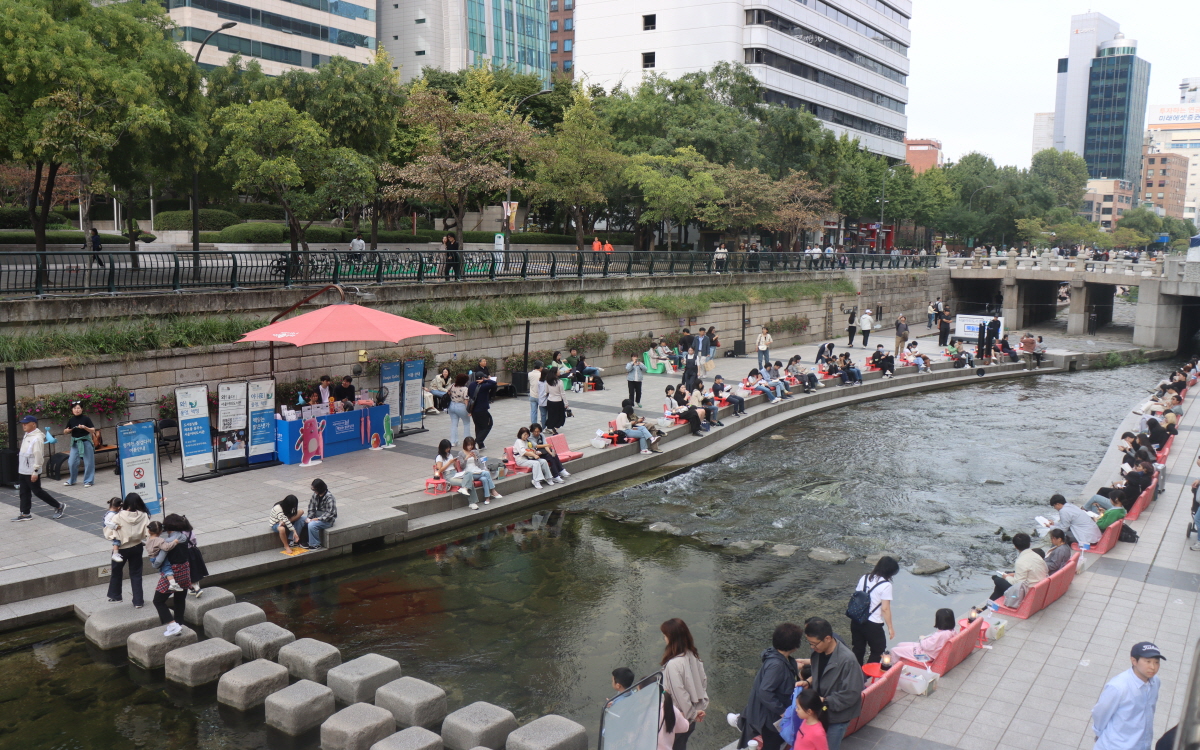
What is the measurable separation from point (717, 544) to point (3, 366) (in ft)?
39.8

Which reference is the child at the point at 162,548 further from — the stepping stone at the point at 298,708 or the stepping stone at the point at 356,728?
the stepping stone at the point at 356,728

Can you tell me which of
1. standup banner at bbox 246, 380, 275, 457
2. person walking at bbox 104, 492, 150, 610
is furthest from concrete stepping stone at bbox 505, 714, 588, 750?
standup banner at bbox 246, 380, 275, 457

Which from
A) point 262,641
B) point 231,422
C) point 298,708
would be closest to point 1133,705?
point 298,708

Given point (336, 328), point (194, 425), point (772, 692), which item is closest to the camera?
point (772, 692)

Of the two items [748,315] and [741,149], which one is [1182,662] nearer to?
[748,315]

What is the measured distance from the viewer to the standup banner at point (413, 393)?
64.7 ft

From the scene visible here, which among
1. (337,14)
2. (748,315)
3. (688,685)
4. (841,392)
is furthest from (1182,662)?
(337,14)

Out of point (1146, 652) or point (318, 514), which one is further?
point (318, 514)

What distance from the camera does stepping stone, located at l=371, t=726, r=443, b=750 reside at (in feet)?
24.1

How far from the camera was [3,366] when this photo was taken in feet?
48.6

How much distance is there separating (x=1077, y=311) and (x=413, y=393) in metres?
47.9

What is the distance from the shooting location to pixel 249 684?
8.52 metres

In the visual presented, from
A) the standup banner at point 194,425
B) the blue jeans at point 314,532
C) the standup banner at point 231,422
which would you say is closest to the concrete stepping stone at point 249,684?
the blue jeans at point 314,532

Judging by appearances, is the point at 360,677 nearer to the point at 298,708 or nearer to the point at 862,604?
the point at 298,708
